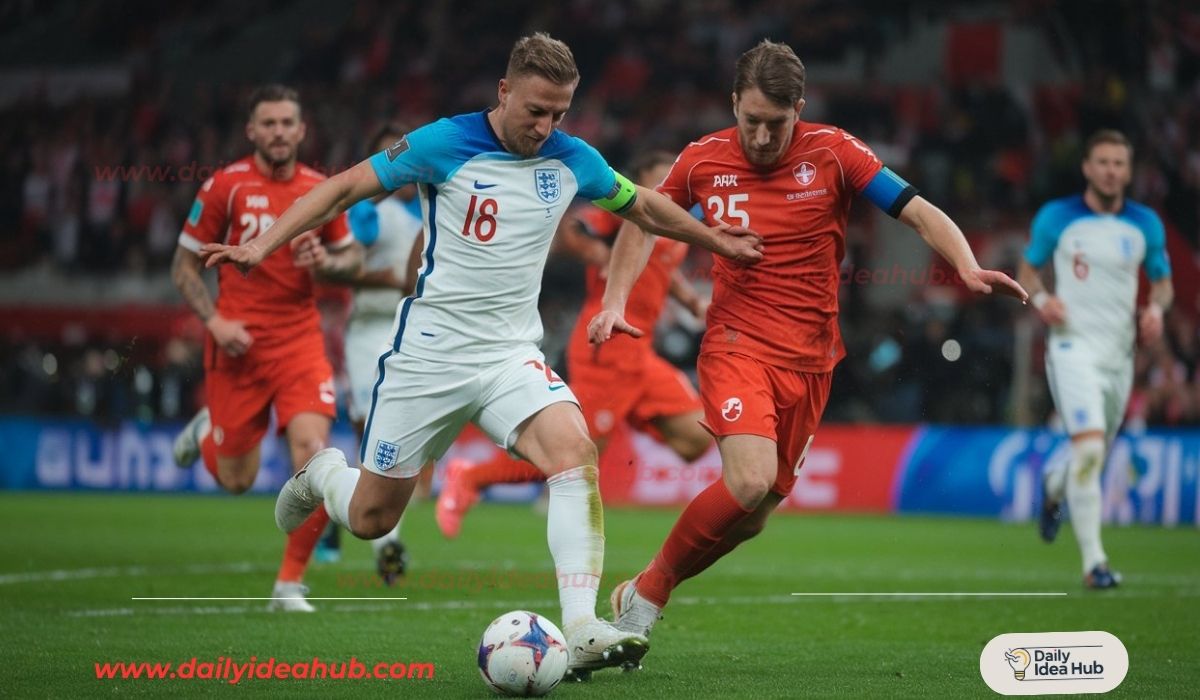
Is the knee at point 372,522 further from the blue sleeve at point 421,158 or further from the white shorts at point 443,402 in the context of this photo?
the blue sleeve at point 421,158

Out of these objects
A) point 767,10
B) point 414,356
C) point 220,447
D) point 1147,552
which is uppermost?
point 767,10

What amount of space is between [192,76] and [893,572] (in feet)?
44.7

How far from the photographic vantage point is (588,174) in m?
6.20

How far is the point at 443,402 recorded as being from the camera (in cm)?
614

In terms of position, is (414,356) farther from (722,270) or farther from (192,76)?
(192,76)

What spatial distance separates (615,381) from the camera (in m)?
10.3

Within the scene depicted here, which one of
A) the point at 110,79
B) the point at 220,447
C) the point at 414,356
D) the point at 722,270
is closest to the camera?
the point at 414,356

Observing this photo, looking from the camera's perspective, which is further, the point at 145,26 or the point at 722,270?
the point at 145,26

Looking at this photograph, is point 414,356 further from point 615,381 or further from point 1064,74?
point 1064,74

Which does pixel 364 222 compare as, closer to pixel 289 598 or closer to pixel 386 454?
pixel 289 598

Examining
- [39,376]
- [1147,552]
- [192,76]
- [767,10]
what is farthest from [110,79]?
[1147,552]

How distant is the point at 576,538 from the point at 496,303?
0.95 meters

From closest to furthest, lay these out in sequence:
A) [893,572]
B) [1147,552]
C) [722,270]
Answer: [722,270] < [893,572] < [1147,552]

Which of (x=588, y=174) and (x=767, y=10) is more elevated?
(x=767, y=10)
